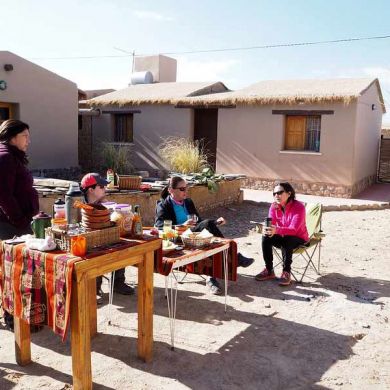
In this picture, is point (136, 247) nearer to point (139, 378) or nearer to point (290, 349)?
point (139, 378)

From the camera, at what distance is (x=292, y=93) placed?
12.5 metres

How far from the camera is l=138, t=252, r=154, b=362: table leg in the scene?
3.36m

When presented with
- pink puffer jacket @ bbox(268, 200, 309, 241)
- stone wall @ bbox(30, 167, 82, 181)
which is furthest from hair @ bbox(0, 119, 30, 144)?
stone wall @ bbox(30, 167, 82, 181)

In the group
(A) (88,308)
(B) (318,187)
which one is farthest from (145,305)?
(B) (318,187)

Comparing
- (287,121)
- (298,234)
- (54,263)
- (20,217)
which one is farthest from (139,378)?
(287,121)

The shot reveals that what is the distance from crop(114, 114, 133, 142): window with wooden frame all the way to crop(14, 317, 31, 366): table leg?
42.6 feet

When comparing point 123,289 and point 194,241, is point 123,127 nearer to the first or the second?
point 123,289

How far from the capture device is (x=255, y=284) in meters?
5.28

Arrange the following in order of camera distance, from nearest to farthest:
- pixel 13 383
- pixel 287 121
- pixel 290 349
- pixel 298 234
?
1. pixel 13 383
2. pixel 290 349
3. pixel 298 234
4. pixel 287 121

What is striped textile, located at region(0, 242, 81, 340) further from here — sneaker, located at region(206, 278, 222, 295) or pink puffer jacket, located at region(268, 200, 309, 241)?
pink puffer jacket, located at region(268, 200, 309, 241)

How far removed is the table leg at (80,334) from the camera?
2.77 meters

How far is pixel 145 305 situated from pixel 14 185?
55.0 inches

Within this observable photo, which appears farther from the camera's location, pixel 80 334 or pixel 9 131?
pixel 9 131

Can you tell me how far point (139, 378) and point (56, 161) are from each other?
36.8ft
